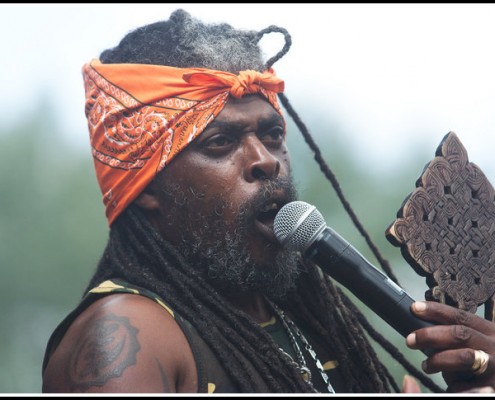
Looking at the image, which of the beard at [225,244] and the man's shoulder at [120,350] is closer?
the man's shoulder at [120,350]

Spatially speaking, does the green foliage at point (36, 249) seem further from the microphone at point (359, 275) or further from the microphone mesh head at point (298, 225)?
the microphone at point (359, 275)

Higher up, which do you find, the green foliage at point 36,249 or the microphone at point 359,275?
the microphone at point 359,275

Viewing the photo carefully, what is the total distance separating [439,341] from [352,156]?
39.0 ft

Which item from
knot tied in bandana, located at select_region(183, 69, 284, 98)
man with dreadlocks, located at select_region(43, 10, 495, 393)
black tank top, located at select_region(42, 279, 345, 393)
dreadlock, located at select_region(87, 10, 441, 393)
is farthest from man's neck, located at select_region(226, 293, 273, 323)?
knot tied in bandana, located at select_region(183, 69, 284, 98)

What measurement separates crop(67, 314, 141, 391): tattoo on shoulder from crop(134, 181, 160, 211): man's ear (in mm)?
771

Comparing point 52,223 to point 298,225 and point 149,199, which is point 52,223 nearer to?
point 149,199

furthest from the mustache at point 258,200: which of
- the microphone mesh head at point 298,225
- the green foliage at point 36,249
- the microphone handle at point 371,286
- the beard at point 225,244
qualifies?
the green foliage at point 36,249

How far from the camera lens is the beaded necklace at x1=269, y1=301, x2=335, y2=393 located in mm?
3361

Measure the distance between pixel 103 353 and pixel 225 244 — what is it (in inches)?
33.8

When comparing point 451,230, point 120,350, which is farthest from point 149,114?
point 451,230

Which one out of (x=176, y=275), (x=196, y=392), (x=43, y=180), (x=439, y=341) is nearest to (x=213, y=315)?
(x=176, y=275)

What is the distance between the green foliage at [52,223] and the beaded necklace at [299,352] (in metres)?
6.20

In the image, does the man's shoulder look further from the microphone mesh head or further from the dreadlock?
the microphone mesh head

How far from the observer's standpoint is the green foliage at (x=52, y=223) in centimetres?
1119
